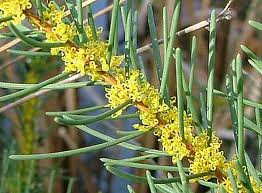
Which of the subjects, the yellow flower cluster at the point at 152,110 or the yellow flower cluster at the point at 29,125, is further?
the yellow flower cluster at the point at 29,125

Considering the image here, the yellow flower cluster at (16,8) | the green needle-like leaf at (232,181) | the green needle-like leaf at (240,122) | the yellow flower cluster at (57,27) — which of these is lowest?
the green needle-like leaf at (232,181)

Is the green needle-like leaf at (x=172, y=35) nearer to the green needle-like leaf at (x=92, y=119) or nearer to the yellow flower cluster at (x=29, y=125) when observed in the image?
the green needle-like leaf at (x=92, y=119)

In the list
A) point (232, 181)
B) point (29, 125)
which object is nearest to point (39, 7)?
point (232, 181)

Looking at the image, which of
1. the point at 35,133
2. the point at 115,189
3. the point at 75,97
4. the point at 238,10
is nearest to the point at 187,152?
the point at 35,133

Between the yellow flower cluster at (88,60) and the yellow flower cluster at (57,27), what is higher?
Result: the yellow flower cluster at (57,27)

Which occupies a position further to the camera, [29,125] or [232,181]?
[29,125]

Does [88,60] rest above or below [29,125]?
above

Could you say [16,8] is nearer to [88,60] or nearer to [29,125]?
[88,60]

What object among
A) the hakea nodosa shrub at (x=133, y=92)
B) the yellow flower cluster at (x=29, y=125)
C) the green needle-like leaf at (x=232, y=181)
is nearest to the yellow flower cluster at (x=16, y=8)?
the hakea nodosa shrub at (x=133, y=92)

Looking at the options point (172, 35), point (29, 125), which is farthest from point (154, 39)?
point (29, 125)
